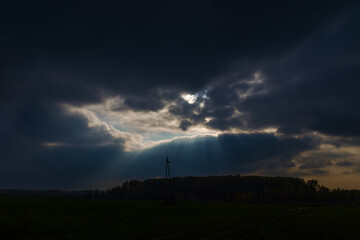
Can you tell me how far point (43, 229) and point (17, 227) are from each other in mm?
2600

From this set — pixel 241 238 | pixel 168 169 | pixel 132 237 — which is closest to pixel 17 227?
pixel 132 237

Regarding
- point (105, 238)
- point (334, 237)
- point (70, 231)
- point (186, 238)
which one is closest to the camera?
point (186, 238)

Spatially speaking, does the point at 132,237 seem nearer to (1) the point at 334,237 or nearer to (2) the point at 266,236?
(2) the point at 266,236

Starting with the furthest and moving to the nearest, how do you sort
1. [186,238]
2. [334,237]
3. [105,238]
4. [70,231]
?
[70,231] → [334,237] → [105,238] → [186,238]

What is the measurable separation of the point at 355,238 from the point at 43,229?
27819mm

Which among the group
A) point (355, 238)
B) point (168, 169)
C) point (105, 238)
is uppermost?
point (168, 169)

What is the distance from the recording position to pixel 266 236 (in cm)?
2419

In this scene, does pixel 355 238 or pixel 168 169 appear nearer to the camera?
pixel 355 238

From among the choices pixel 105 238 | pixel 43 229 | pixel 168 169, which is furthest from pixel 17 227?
pixel 168 169

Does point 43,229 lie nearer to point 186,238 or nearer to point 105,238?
point 105,238

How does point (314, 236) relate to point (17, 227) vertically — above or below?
below

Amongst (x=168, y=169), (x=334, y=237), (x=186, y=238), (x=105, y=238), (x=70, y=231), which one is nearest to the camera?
(x=186, y=238)

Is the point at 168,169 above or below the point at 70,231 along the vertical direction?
above

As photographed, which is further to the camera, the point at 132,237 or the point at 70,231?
the point at 70,231
